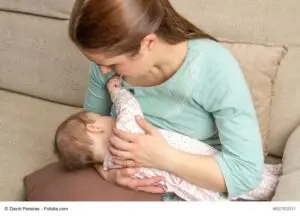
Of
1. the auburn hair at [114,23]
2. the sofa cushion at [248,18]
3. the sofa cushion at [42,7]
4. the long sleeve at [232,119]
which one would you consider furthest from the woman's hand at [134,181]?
the sofa cushion at [42,7]

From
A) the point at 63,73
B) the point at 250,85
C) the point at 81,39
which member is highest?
the point at 81,39

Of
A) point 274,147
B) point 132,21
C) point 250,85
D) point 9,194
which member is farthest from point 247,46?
point 9,194

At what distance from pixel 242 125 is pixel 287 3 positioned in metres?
0.34

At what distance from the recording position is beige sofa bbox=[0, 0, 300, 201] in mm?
934

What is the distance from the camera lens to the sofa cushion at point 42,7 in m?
1.14

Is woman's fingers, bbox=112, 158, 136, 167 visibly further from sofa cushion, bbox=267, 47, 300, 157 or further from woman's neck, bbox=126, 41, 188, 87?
sofa cushion, bbox=267, 47, 300, 157

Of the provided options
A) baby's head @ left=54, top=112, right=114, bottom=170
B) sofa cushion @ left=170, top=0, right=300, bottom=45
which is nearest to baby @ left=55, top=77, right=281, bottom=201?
baby's head @ left=54, top=112, right=114, bottom=170

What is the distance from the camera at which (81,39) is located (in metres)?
0.69

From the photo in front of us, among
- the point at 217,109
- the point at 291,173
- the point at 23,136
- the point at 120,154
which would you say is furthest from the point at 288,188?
the point at 23,136

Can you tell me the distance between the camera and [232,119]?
0.77m

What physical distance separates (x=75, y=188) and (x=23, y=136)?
0.28m

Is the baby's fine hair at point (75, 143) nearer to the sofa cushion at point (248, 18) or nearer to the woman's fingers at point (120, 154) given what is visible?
the woman's fingers at point (120, 154)

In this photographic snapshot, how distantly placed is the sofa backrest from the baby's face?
263 millimetres

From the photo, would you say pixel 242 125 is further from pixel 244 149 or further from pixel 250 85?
pixel 250 85
